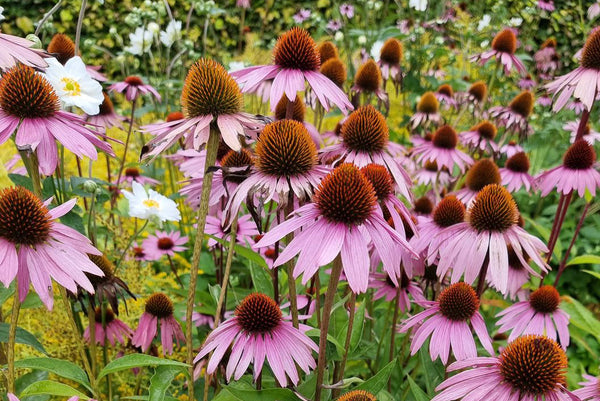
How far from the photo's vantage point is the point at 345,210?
2.85ft

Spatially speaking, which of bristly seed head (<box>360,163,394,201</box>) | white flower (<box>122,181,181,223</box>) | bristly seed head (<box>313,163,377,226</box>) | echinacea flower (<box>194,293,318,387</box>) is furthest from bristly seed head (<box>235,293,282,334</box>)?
white flower (<box>122,181,181,223</box>)

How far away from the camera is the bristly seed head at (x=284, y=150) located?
0.96m

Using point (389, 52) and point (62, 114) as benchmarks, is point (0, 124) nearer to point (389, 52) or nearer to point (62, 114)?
point (62, 114)

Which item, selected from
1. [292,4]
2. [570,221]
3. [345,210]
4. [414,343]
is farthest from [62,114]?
[292,4]

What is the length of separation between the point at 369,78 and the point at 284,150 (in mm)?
1300

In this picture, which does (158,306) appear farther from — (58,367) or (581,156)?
(581,156)

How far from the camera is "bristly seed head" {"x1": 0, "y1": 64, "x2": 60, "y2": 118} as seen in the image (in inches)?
36.9

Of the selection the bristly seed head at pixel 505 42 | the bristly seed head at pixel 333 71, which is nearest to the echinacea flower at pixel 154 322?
the bristly seed head at pixel 333 71

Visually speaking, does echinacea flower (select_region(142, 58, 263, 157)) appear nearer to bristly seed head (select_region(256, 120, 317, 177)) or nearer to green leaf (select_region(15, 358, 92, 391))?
bristly seed head (select_region(256, 120, 317, 177))

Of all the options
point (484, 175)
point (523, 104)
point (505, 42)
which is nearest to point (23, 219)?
point (484, 175)

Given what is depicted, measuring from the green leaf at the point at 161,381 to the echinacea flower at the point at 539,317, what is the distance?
0.88 m

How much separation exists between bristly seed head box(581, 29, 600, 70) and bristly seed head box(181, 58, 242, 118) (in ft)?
4.03

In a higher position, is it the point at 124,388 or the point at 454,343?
the point at 454,343

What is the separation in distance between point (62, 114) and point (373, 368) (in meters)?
1.06
